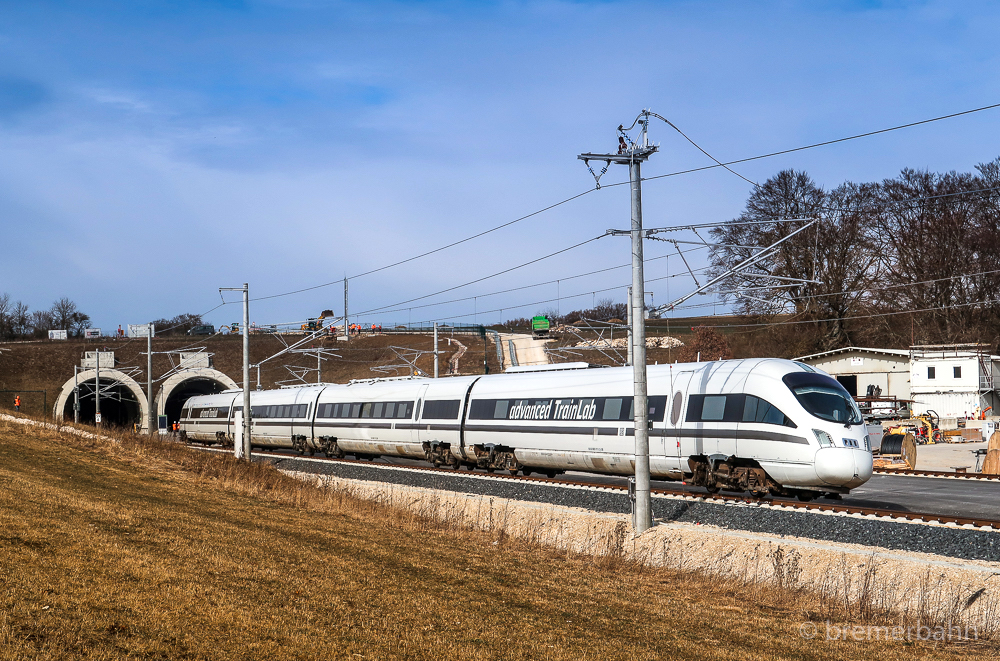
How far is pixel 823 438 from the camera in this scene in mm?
18453

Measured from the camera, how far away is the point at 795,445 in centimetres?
1872

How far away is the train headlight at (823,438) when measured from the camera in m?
18.4

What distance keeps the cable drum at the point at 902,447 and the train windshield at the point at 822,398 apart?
12.2 m

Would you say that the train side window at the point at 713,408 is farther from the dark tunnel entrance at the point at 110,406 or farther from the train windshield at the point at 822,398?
the dark tunnel entrance at the point at 110,406

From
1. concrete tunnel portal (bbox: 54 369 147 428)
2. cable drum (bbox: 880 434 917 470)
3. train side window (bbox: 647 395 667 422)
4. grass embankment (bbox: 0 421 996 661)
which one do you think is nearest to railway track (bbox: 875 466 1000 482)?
cable drum (bbox: 880 434 917 470)

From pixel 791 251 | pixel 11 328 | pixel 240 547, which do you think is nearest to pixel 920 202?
pixel 791 251

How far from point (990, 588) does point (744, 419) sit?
7959mm

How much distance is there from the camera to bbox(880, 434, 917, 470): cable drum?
30.1 m

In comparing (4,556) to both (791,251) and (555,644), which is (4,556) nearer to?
(555,644)

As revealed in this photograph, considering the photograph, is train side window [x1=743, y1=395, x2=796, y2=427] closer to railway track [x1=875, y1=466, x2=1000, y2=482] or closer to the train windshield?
the train windshield
